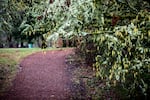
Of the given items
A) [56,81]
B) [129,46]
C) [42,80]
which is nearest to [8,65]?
[42,80]

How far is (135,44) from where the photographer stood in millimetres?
5203

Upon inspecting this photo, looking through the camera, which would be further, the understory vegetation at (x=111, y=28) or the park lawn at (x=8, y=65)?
the park lawn at (x=8, y=65)

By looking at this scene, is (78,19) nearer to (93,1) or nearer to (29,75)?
(93,1)

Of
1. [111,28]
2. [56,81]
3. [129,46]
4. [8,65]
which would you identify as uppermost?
[111,28]

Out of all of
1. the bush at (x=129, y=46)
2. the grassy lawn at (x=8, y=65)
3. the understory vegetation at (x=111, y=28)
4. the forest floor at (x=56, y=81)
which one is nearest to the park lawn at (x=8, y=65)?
the grassy lawn at (x=8, y=65)

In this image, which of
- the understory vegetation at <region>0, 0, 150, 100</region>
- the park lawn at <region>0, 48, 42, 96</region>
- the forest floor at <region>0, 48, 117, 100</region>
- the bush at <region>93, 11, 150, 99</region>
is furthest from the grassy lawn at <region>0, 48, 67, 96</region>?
the bush at <region>93, 11, 150, 99</region>

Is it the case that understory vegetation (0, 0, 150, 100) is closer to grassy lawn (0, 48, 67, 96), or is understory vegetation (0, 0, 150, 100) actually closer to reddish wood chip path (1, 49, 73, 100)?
reddish wood chip path (1, 49, 73, 100)

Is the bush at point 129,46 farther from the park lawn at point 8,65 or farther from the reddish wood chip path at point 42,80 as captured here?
the park lawn at point 8,65

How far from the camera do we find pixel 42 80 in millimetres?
10445

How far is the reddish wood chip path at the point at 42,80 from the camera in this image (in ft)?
29.3

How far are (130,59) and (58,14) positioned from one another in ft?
5.88

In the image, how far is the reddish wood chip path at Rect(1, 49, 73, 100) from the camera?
894 cm

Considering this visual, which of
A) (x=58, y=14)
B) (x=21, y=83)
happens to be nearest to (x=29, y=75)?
(x=21, y=83)

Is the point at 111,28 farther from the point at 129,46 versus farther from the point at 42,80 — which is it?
the point at 42,80
